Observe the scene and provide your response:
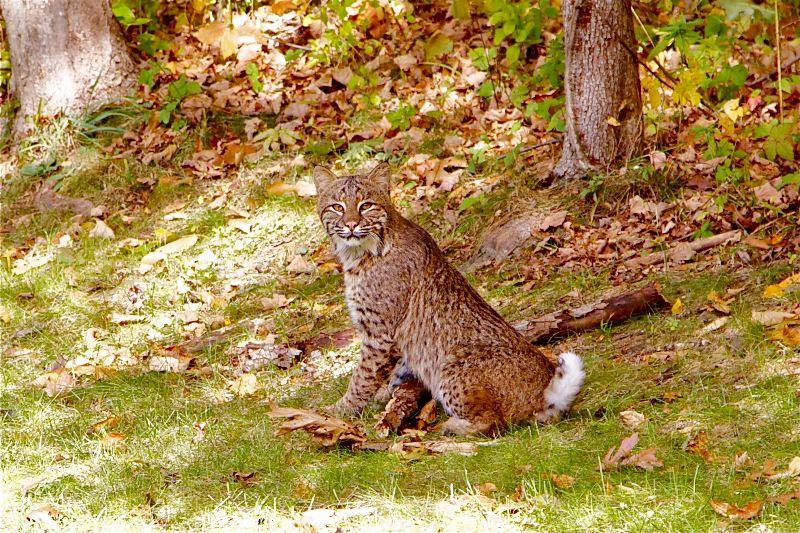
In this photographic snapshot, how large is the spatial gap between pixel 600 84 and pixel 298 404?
3.12m

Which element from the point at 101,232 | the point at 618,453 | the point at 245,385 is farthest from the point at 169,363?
the point at 618,453

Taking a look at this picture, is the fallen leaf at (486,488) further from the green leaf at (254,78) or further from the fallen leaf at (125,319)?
the green leaf at (254,78)

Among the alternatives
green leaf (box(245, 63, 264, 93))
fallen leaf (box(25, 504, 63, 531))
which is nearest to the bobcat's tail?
fallen leaf (box(25, 504, 63, 531))

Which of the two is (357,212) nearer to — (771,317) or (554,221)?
(554,221)

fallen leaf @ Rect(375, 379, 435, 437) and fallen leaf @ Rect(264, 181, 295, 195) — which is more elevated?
fallen leaf @ Rect(264, 181, 295, 195)

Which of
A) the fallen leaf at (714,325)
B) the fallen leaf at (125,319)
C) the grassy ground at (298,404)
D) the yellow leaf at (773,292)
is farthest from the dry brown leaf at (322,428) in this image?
the fallen leaf at (125,319)

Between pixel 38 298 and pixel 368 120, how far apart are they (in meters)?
3.26

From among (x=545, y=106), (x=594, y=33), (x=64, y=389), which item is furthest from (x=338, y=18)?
(x=64, y=389)

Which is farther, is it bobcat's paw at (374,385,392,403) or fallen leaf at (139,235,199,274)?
fallen leaf at (139,235,199,274)

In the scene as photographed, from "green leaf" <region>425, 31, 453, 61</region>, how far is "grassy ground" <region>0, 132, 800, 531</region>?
2.17 metres

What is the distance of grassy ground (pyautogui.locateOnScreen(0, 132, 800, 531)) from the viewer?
4.00 meters

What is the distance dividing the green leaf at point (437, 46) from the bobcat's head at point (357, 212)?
12.7ft

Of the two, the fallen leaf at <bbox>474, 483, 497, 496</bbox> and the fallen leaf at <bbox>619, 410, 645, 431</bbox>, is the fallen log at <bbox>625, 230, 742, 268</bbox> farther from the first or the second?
the fallen leaf at <bbox>474, 483, 497, 496</bbox>

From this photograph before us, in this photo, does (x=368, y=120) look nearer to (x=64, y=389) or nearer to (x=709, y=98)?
(x=709, y=98)
